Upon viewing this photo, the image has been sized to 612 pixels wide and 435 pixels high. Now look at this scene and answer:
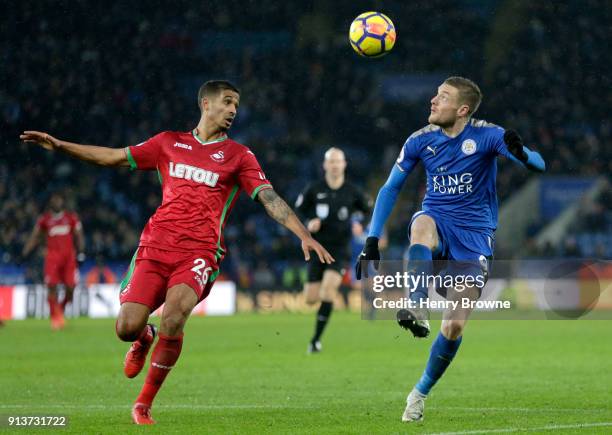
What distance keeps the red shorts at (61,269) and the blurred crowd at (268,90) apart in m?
5.71

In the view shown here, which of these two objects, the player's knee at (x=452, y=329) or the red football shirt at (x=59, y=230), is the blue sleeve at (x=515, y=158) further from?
the red football shirt at (x=59, y=230)

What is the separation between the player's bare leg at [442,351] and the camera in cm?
696

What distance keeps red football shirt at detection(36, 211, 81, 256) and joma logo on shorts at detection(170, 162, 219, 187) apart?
40.2ft

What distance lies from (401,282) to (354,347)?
28.9ft

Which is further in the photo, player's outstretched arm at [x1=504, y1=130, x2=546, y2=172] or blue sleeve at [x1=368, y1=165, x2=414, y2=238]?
blue sleeve at [x1=368, y1=165, x2=414, y2=238]

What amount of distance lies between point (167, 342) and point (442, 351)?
1.78 metres

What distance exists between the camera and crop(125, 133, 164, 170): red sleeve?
7.11 m

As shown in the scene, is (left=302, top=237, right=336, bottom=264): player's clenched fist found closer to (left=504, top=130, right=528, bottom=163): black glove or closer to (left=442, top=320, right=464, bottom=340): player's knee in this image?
(left=442, top=320, right=464, bottom=340): player's knee

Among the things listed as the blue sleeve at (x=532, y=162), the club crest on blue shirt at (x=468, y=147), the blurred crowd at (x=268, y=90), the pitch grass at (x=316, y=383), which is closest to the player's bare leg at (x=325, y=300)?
the pitch grass at (x=316, y=383)

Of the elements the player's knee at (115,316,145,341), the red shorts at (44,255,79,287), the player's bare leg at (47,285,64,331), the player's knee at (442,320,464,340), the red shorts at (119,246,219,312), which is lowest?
the player's bare leg at (47,285,64,331)

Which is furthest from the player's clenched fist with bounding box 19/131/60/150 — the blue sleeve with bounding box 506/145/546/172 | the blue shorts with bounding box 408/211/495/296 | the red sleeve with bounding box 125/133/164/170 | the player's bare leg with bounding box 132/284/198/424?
the blue sleeve with bounding box 506/145/546/172

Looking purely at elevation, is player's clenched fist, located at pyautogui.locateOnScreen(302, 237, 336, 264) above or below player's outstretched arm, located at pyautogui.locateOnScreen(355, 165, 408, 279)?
below

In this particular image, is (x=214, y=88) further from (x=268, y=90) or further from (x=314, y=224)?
(x=268, y=90)

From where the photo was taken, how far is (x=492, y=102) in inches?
1168
